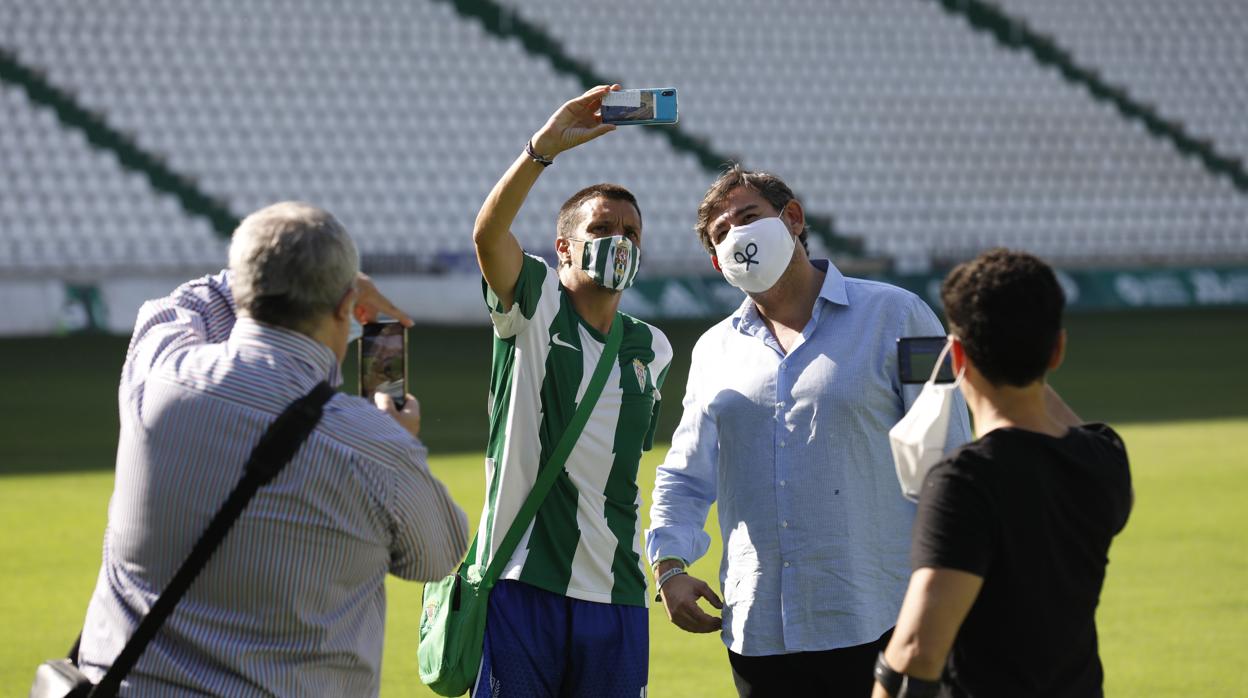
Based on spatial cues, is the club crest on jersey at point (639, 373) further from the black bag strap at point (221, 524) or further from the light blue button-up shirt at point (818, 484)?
the black bag strap at point (221, 524)

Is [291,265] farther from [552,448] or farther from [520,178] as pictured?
[552,448]

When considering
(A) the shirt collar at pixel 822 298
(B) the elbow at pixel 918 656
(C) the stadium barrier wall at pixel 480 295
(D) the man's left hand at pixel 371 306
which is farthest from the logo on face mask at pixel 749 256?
(C) the stadium barrier wall at pixel 480 295

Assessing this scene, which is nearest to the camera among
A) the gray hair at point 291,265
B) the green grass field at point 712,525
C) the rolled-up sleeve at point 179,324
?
the gray hair at point 291,265

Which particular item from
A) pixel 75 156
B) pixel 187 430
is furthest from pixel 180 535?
pixel 75 156

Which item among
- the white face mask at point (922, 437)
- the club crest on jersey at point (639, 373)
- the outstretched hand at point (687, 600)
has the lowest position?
the outstretched hand at point (687, 600)

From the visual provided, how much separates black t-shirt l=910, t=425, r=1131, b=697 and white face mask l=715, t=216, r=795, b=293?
1.28 metres

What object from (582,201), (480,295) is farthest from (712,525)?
(480,295)

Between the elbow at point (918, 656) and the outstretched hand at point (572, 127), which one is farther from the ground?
the outstretched hand at point (572, 127)

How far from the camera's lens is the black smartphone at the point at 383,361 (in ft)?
9.35

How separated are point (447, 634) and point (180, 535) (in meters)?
1.34

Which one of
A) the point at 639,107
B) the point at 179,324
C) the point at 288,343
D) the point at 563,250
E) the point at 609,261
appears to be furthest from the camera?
the point at 563,250

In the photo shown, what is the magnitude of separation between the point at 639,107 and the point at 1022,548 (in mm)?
1562

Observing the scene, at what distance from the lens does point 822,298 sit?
3.76 meters

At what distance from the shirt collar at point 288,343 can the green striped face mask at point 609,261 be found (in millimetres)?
1519
